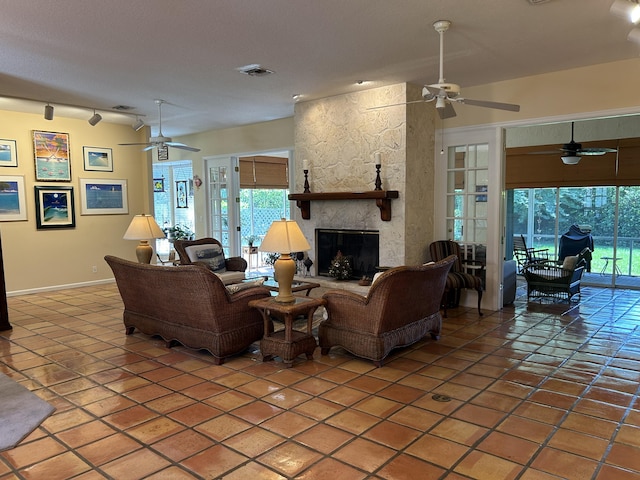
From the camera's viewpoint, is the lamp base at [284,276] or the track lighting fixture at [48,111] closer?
the lamp base at [284,276]

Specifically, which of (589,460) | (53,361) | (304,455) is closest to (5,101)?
(53,361)

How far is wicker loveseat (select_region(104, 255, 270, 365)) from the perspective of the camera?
386 cm

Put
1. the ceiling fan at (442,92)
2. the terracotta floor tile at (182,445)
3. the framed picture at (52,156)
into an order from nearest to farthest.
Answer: the terracotta floor tile at (182,445) → the ceiling fan at (442,92) → the framed picture at (52,156)

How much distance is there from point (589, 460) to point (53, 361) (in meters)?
4.26

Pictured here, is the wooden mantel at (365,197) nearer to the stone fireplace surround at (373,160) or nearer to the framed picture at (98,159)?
the stone fireplace surround at (373,160)

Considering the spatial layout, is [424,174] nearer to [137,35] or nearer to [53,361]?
[137,35]

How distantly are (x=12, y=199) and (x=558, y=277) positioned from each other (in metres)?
8.19

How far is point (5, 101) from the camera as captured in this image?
634 cm

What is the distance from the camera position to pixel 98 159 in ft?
26.0

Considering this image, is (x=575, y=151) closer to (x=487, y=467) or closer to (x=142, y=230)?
(x=487, y=467)

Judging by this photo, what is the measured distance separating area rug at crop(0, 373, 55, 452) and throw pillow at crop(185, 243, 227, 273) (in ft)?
9.98

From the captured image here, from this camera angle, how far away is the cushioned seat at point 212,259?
638 cm

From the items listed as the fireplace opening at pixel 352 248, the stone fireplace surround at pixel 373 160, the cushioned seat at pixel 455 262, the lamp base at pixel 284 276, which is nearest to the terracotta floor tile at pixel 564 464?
the lamp base at pixel 284 276

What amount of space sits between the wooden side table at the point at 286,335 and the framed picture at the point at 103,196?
5.21 meters
